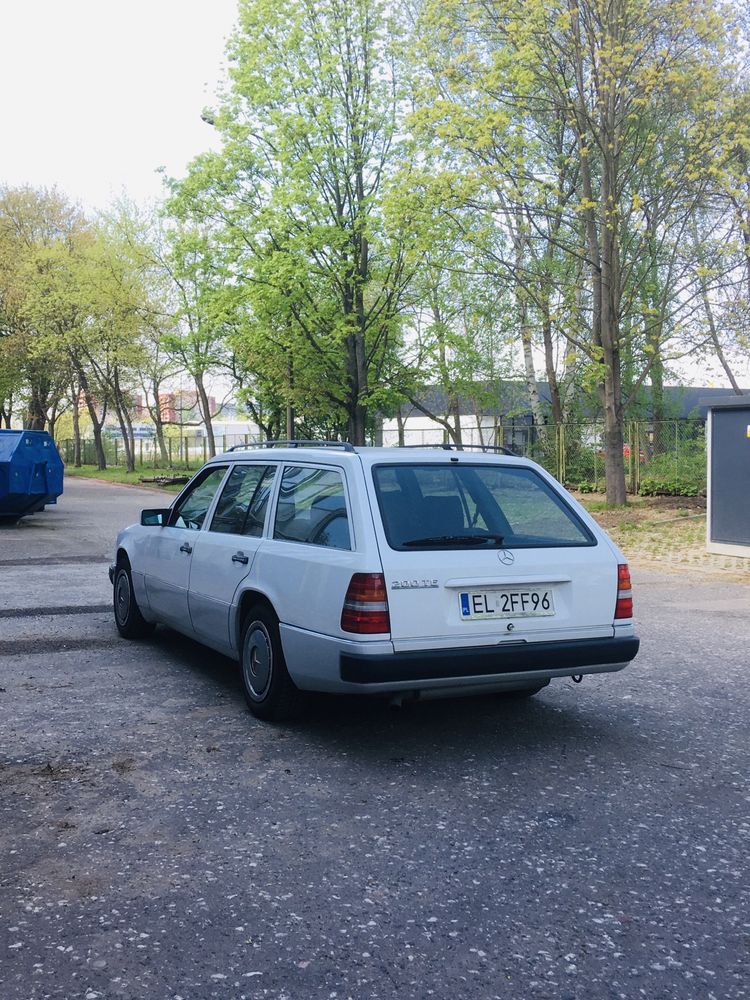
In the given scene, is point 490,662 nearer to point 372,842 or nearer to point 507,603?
point 507,603

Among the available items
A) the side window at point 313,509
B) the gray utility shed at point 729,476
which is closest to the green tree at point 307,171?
the gray utility shed at point 729,476

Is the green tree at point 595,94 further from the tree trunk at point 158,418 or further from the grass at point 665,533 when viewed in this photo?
the tree trunk at point 158,418

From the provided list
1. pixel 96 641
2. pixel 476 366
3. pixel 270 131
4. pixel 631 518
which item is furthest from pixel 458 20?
pixel 96 641

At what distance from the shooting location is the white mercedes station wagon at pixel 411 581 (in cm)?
491

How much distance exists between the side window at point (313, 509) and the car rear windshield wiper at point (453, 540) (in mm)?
338

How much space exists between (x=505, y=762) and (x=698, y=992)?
7.02ft

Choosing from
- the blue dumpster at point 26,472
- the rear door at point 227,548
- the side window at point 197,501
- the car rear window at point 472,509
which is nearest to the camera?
the car rear window at point 472,509

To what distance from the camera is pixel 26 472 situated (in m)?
18.6

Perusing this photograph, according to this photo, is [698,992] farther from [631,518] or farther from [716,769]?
[631,518]

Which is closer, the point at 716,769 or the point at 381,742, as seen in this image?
the point at 716,769

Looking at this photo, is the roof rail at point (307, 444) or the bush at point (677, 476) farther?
the bush at point (677, 476)

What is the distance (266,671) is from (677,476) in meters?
20.2

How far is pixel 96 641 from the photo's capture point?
8094 mm

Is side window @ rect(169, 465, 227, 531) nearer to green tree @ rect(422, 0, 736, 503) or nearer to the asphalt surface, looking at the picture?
the asphalt surface
